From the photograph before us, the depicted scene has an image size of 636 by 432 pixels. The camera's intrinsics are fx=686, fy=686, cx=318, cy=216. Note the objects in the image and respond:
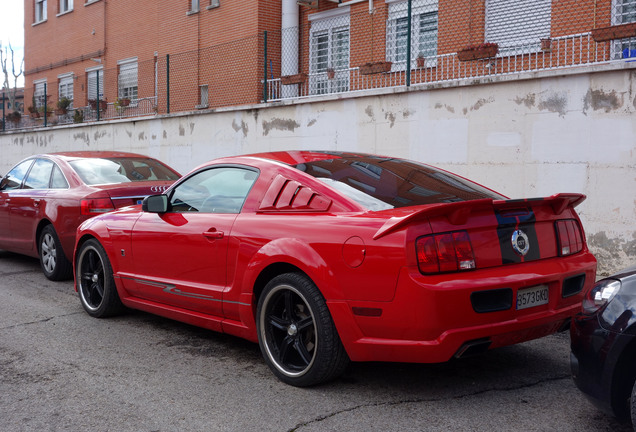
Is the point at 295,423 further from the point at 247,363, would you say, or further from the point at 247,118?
the point at 247,118

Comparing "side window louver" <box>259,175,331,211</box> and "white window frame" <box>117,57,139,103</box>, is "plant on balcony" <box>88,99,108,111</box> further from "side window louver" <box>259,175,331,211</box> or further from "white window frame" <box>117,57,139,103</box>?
"side window louver" <box>259,175,331,211</box>

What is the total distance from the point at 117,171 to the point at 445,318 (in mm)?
5845

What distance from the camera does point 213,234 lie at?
4879mm

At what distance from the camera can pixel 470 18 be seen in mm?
10422

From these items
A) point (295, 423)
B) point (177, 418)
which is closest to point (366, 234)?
point (295, 423)

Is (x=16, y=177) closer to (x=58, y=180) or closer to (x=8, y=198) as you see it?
(x=8, y=198)

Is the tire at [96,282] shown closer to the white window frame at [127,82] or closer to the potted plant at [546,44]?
the potted plant at [546,44]

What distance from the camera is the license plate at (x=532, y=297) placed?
3.88 meters

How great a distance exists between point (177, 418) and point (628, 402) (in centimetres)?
233

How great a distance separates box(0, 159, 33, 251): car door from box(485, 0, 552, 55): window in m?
6.99

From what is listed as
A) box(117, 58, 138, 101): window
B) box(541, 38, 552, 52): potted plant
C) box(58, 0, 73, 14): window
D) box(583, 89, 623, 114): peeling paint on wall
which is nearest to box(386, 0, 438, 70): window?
box(541, 38, 552, 52): potted plant

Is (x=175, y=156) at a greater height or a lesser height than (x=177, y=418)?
greater

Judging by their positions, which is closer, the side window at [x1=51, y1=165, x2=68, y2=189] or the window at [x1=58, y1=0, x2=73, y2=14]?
the side window at [x1=51, y1=165, x2=68, y2=189]

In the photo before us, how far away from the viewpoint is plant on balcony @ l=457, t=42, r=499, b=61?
32.9 ft
